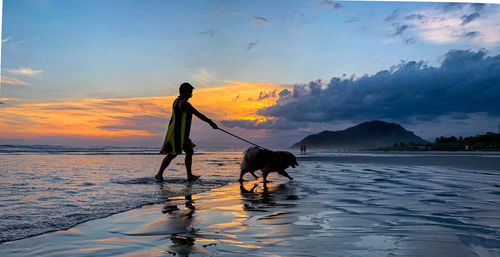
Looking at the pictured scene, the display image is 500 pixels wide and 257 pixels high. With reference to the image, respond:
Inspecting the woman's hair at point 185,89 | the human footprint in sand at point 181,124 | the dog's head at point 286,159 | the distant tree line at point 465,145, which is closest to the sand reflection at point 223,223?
the human footprint in sand at point 181,124

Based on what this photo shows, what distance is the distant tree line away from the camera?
42.4 meters

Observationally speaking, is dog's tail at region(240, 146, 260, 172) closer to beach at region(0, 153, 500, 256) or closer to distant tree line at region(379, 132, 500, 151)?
beach at region(0, 153, 500, 256)

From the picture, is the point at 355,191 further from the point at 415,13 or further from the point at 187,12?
the point at 415,13

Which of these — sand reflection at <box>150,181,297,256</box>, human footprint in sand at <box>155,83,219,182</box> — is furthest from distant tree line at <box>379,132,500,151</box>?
sand reflection at <box>150,181,297,256</box>

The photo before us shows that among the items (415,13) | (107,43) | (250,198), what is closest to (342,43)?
(415,13)

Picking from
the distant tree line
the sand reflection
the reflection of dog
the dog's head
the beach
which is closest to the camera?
the beach

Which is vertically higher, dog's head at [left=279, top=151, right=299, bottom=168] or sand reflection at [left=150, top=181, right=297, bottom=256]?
dog's head at [left=279, top=151, right=299, bottom=168]

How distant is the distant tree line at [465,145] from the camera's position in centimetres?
4244

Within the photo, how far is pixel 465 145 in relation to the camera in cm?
4688

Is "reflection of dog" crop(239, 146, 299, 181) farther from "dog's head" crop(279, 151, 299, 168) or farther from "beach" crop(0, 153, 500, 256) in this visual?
"beach" crop(0, 153, 500, 256)

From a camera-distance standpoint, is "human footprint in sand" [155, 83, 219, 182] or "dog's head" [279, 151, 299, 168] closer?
"human footprint in sand" [155, 83, 219, 182]

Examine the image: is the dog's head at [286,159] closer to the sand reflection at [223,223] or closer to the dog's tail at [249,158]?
the dog's tail at [249,158]

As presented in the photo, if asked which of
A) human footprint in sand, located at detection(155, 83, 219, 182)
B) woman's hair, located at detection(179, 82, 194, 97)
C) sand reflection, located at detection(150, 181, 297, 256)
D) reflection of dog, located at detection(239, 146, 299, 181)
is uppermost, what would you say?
woman's hair, located at detection(179, 82, 194, 97)

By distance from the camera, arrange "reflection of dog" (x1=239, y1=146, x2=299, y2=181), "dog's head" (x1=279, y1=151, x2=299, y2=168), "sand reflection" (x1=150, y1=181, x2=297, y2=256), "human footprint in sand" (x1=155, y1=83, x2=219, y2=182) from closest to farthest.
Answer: "sand reflection" (x1=150, y1=181, x2=297, y2=256) → "human footprint in sand" (x1=155, y1=83, x2=219, y2=182) → "reflection of dog" (x1=239, y1=146, x2=299, y2=181) → "dog's head" (x1=279, y1=151, x2=299, y2=168)
